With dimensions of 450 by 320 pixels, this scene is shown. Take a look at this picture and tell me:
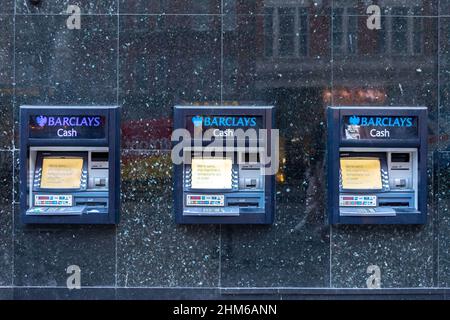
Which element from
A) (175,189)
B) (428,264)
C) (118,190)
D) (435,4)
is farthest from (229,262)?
(435,4)

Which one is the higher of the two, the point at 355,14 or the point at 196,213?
the point at 355,14

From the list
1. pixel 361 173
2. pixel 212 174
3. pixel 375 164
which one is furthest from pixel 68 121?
pixel 375 164

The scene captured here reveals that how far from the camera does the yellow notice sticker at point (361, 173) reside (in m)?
5.49

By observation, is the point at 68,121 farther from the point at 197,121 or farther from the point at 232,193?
the point at 232,193

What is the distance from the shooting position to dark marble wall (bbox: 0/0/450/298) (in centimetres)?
561

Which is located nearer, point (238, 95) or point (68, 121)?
point (68, 121)

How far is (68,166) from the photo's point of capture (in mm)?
5543

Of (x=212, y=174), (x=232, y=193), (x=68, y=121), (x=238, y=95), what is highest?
(x=238, y=95)

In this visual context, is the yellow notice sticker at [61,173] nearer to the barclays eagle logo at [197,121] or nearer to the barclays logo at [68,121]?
the barclays logo at [68,121]

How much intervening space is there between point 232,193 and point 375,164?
4.02ft
